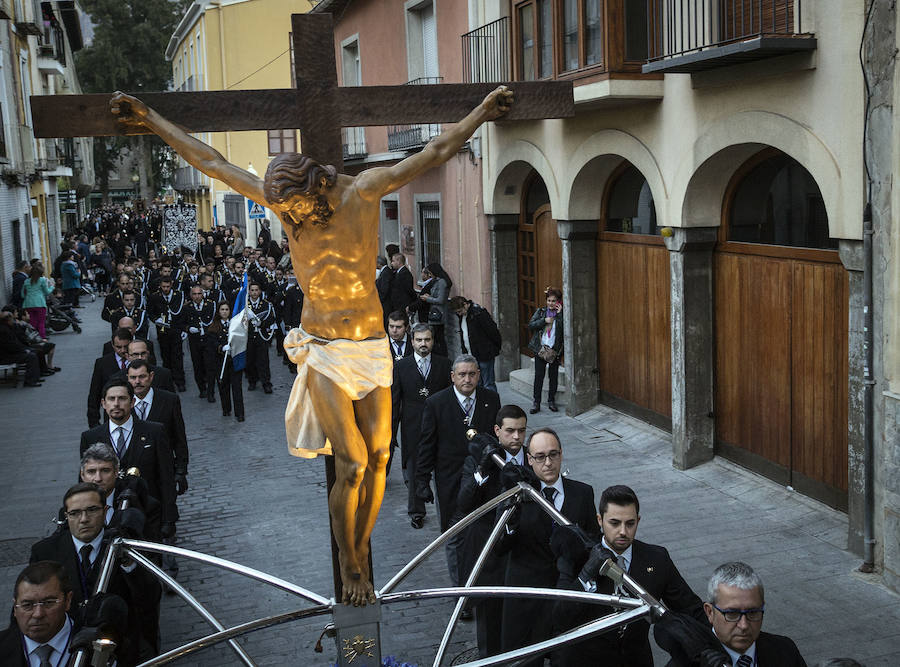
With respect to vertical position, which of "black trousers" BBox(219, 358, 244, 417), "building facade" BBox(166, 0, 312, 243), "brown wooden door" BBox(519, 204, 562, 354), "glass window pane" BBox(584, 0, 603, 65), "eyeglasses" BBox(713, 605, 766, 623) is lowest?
"black trousers" BBox(219, 358, 244, 417)

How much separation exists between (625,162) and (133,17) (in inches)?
1852

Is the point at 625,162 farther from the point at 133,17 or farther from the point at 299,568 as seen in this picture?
the point at 133,17

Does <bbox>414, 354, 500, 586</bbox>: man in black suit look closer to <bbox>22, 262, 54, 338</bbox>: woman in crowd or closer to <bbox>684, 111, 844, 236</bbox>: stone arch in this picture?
<bbox>684, 111, 844, 236</bbox>: stone arch

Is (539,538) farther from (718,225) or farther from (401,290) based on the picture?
(401,290)

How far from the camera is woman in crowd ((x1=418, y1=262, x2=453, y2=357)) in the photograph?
16.2m

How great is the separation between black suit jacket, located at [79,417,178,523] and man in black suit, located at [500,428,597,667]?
132 inches

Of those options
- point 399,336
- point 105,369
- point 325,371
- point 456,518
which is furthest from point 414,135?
point 325,371

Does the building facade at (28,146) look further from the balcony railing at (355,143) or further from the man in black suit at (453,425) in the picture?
the man in black suit at (453,425)

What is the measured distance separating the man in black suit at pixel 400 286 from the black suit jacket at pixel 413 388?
791 centimetres

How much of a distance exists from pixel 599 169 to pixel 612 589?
31.7ft

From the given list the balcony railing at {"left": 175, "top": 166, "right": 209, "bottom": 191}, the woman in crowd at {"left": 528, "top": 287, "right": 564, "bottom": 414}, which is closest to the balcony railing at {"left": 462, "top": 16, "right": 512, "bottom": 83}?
the woman in crowd at {"left": 528, "top": 287, "right": 564, "bottom": 414}

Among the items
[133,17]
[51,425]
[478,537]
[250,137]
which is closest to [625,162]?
[478,537]

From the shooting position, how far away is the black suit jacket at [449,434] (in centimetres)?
781

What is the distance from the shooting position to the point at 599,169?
44.6 feet
